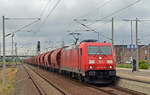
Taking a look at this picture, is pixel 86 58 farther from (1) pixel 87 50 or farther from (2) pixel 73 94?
(2) pixel 73 94

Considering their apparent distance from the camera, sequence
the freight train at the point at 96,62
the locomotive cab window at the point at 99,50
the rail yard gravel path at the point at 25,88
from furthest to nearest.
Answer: the locomotive cab window at the point at 99,50
the freight train at the point at 96,62
the rail yard gravel path at the point at 25,88

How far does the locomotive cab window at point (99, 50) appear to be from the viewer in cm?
2025

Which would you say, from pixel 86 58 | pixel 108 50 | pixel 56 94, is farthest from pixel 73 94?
pixel 108 50

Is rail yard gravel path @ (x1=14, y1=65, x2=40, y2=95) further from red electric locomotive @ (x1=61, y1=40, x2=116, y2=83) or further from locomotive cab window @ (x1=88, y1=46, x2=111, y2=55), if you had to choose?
locomotive cab window @ (x1=88, y1=46, x2=111, y2=55)

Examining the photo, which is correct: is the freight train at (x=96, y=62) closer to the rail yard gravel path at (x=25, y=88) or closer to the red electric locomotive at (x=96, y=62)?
the red electric locomotive at (x=96, y=62)

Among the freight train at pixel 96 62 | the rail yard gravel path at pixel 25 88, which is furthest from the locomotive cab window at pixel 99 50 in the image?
the rail yard gravel path at pixel 25 88

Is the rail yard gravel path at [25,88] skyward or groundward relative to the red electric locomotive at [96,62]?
groundward

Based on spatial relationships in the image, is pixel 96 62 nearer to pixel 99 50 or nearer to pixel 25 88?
pixel 99 50

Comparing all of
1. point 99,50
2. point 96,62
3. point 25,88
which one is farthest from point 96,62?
point 25,88

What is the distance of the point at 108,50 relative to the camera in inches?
811

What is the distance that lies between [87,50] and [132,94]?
6105 millimetres

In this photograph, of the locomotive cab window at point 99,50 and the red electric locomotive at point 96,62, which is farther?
the locomotive cab window at point 99,50

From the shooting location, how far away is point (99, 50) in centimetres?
2045

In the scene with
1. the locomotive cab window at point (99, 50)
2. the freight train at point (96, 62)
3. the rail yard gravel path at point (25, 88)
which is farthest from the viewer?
the locomotive cab window at point (99, 50)
